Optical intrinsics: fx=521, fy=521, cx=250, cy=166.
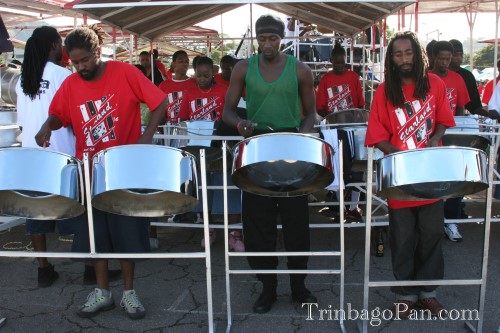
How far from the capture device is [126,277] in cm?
208

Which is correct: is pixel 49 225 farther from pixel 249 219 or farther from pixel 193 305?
pixel 249 219

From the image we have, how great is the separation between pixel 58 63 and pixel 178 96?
1272 millimetres

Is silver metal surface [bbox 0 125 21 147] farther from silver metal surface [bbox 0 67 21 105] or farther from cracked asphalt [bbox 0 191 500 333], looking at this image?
silver metal surface [bbox 0 67 21 105]

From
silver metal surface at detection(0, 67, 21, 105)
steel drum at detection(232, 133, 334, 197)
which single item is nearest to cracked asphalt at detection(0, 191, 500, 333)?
steel drum at detection(232, 133, 334, 197)

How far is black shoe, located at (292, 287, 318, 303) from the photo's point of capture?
215 cm

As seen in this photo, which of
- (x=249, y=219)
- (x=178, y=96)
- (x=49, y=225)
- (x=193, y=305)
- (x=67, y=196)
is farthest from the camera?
(x=178, y=96)

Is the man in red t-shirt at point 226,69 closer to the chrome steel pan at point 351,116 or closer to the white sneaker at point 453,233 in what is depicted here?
the chrome steel pan at point 351,116

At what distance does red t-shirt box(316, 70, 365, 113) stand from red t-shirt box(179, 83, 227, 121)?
84 cm

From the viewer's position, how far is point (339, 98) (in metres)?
3.76

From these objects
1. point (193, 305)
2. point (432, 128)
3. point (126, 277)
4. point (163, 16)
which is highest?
point (163, 16)

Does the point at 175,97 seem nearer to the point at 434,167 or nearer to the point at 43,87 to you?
the point at 43,87

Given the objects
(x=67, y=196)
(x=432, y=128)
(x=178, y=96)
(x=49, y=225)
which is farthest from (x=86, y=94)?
(x=178, y=96)

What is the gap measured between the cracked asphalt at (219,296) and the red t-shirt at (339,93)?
45.5 inches

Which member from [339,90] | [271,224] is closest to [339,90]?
[339,90]
